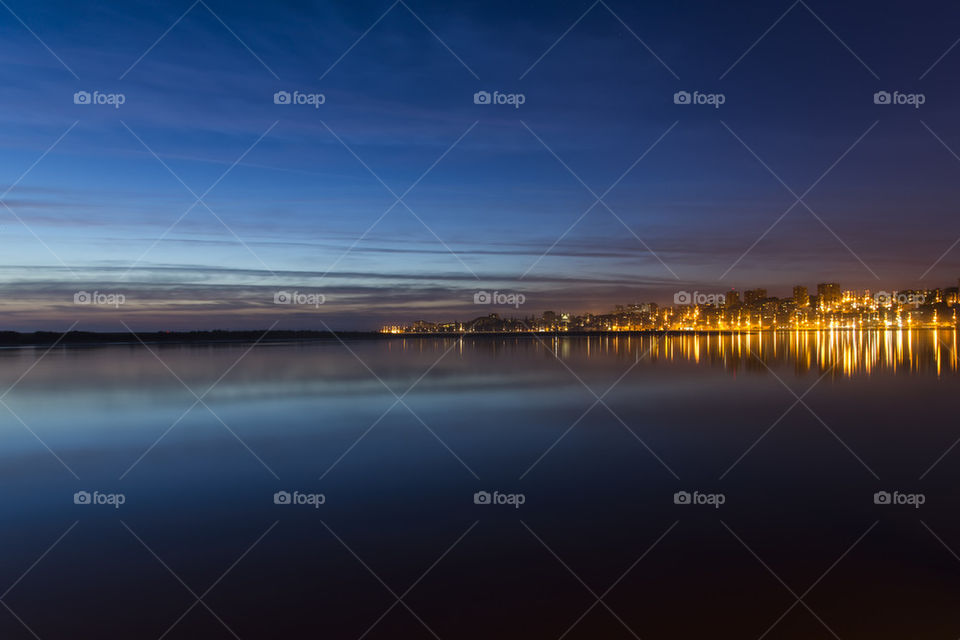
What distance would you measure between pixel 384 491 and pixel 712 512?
4613mm

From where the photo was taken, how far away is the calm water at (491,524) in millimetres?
5617

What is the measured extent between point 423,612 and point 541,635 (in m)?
1.09

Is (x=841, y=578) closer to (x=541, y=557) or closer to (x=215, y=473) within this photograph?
(x=541, y=557)

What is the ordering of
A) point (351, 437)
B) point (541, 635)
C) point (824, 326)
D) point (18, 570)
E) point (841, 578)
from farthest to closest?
point (824, 326) → point (351, 437) → point (18, 570) → point (841, 578) → point (541, 635)

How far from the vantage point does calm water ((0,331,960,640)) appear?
562 cm

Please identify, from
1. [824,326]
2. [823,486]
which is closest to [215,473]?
[823,486]

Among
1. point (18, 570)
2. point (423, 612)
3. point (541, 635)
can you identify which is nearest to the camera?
point (541, 635)

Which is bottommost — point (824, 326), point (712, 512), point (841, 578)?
point (841, 578)

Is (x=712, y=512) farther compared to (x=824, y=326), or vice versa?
(x=824, y=326)

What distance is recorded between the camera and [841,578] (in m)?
6.11

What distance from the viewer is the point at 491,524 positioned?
7910mm

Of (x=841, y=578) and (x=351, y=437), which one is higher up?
(x=351, y=437)

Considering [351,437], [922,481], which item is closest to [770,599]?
[922,481]

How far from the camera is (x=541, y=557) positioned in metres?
6.80
